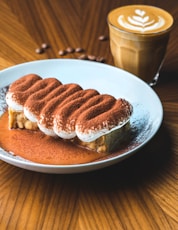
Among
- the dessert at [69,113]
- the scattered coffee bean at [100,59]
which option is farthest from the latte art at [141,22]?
the dessert at [69,113]

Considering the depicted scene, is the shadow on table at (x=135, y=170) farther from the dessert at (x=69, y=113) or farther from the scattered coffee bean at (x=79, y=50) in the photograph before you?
the scattered coffee bean at (x=79, y=50)

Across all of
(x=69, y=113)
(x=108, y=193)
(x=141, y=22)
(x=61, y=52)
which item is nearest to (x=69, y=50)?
(x=61, y=52)

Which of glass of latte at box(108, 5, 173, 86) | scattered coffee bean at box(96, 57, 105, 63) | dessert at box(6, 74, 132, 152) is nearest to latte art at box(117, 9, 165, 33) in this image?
glass of latte at box(108, 5, 173, 86)

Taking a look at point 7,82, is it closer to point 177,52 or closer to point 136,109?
point 136,109

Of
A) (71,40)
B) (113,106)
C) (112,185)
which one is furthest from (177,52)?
(112,185)

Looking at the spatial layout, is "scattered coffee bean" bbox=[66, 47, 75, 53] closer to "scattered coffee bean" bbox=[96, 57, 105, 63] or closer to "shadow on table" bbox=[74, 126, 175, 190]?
"scattered coffee bean" bbox=[96, 57, 105, 63]

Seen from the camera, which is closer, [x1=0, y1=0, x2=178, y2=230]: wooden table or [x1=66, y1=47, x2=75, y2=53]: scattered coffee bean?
[x1=0, y1=0, x2=178, y2=230]: wooden table
